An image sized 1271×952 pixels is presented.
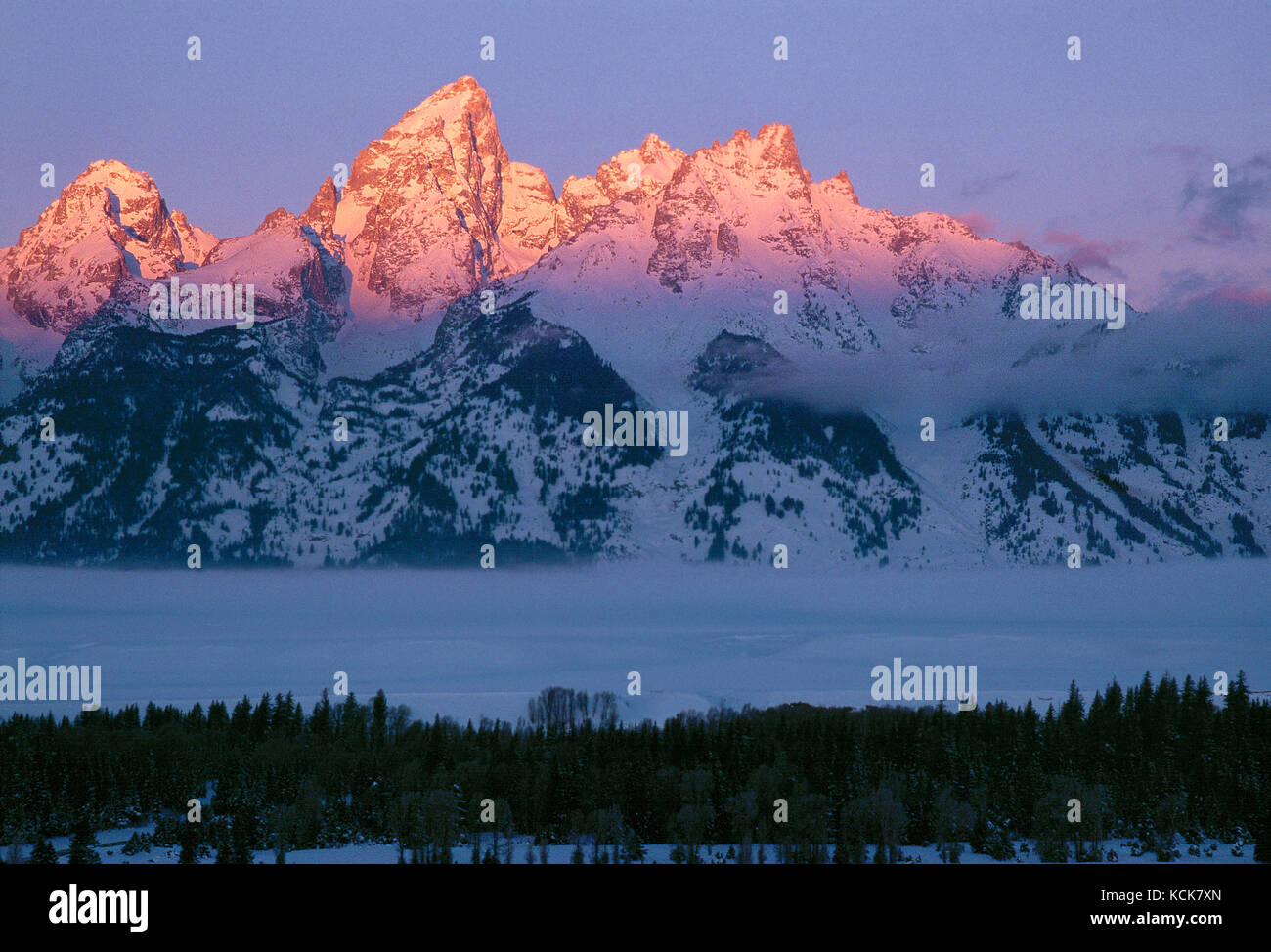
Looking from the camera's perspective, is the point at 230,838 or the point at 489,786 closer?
the point at 230,838

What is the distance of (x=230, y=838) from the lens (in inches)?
6713

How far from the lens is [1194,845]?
174 m
